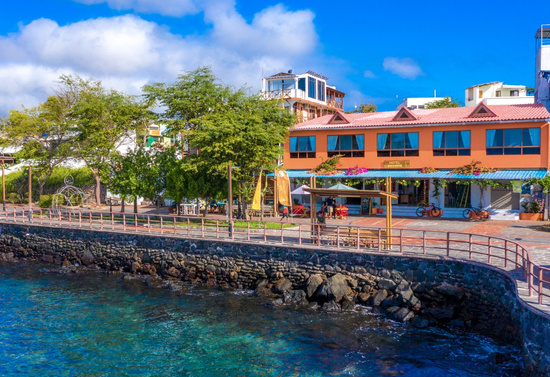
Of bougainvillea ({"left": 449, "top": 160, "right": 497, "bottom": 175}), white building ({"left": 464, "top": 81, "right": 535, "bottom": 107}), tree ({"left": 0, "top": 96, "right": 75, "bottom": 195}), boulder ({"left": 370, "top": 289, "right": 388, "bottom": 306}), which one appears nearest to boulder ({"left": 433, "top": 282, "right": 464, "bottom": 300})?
boulder ({"left": 370, "top": 289, "right": 388, "bottom": 306})

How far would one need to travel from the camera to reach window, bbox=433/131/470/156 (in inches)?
1319

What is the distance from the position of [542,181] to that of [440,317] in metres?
15.9

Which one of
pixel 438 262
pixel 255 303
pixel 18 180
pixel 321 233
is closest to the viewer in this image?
pixel 438 262

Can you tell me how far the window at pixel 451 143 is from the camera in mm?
33500

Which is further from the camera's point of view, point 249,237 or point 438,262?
point 249,237

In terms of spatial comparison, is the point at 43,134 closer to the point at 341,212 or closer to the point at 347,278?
the point at 341,212

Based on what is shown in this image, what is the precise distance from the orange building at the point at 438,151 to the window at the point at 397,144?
69 millimetres

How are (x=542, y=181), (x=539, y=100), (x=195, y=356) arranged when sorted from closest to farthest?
(x=195, y=356), (x=542, y=181), (x=539, y=100)

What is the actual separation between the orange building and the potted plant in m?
0.49

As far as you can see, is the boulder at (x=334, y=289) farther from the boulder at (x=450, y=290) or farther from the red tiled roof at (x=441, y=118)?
the red tiled roof at (x=441, y=118)

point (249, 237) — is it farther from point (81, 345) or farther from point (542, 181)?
point (542, 181)

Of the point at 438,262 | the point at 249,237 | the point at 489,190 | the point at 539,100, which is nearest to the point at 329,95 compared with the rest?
the point at 539,100

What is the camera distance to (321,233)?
22781 mm

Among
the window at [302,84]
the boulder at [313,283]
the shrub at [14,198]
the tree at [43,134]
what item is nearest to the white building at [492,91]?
the window at [302,84]
